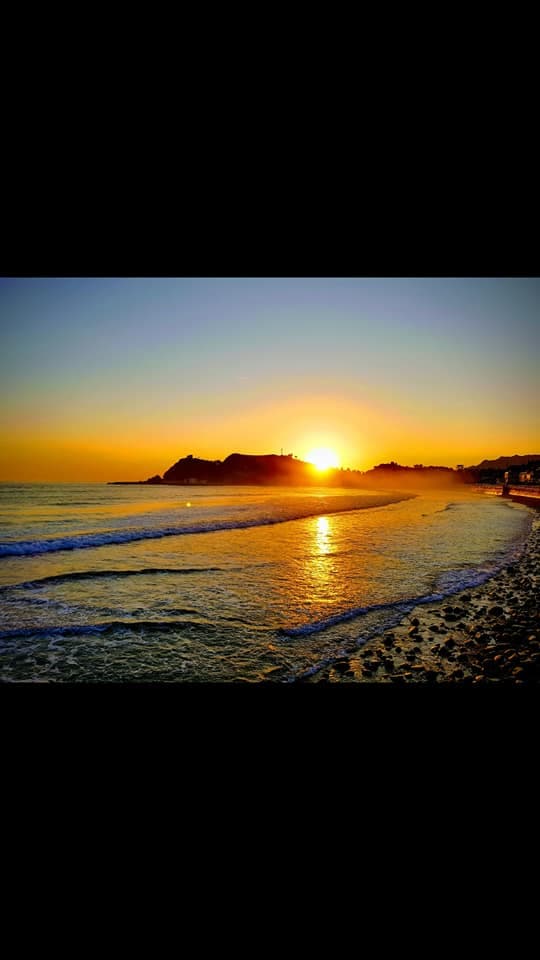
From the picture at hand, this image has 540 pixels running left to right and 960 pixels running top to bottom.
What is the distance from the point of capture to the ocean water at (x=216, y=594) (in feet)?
14.6

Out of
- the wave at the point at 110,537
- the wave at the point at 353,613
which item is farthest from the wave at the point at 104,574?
the wave at the point at 110,537

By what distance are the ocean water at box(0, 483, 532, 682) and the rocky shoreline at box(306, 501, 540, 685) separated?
0.33 metres

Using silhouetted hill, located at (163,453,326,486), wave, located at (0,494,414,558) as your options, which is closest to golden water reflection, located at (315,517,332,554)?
wave, located at (0,494,414,558)

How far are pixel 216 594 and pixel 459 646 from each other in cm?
430

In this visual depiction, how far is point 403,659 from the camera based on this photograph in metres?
4.09

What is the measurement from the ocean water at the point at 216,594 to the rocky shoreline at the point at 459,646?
0.33 meters

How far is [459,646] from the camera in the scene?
436cm

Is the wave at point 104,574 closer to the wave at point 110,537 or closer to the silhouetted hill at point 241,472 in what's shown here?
the wave at point 110,537

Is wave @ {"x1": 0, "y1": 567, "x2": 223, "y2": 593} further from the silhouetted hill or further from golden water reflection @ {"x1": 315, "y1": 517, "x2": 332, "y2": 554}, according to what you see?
the silhouetted hill

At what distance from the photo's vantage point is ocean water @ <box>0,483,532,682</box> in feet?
14.6
